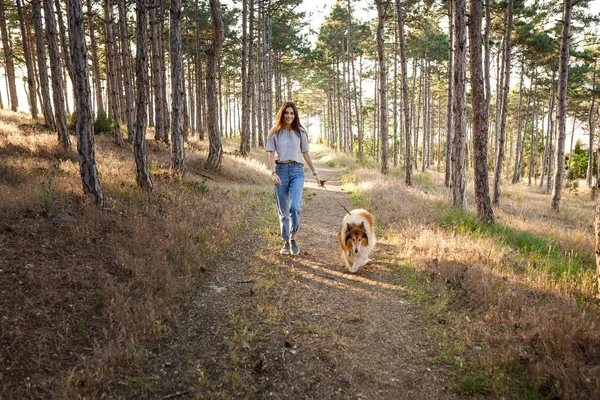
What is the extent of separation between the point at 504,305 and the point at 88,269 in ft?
18.0

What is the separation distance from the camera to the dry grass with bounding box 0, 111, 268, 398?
306 centimetres

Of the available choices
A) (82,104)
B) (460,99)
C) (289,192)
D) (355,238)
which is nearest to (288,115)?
(289,192)

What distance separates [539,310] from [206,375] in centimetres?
375

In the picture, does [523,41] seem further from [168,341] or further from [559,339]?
[168,341]

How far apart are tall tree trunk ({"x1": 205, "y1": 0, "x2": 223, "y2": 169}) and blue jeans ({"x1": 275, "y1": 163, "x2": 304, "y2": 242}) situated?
352 inches

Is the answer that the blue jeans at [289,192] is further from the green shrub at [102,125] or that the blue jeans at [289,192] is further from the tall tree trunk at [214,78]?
the green shrub at [102,125]

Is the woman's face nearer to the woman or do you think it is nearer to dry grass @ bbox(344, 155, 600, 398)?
the woman

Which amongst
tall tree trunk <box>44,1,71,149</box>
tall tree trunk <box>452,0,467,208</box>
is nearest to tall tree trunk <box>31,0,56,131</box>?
tall tree trunk <box>44,1,71,149</box>

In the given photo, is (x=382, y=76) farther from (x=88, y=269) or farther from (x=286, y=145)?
(x=88, y=269)

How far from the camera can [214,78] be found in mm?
14055

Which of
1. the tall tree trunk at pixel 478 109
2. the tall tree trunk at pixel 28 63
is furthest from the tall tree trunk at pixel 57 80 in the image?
the tall tree trunk at pixel 478 109

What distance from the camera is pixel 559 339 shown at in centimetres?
321

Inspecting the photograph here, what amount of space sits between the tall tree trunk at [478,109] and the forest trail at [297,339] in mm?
4229

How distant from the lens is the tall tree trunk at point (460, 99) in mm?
9718
